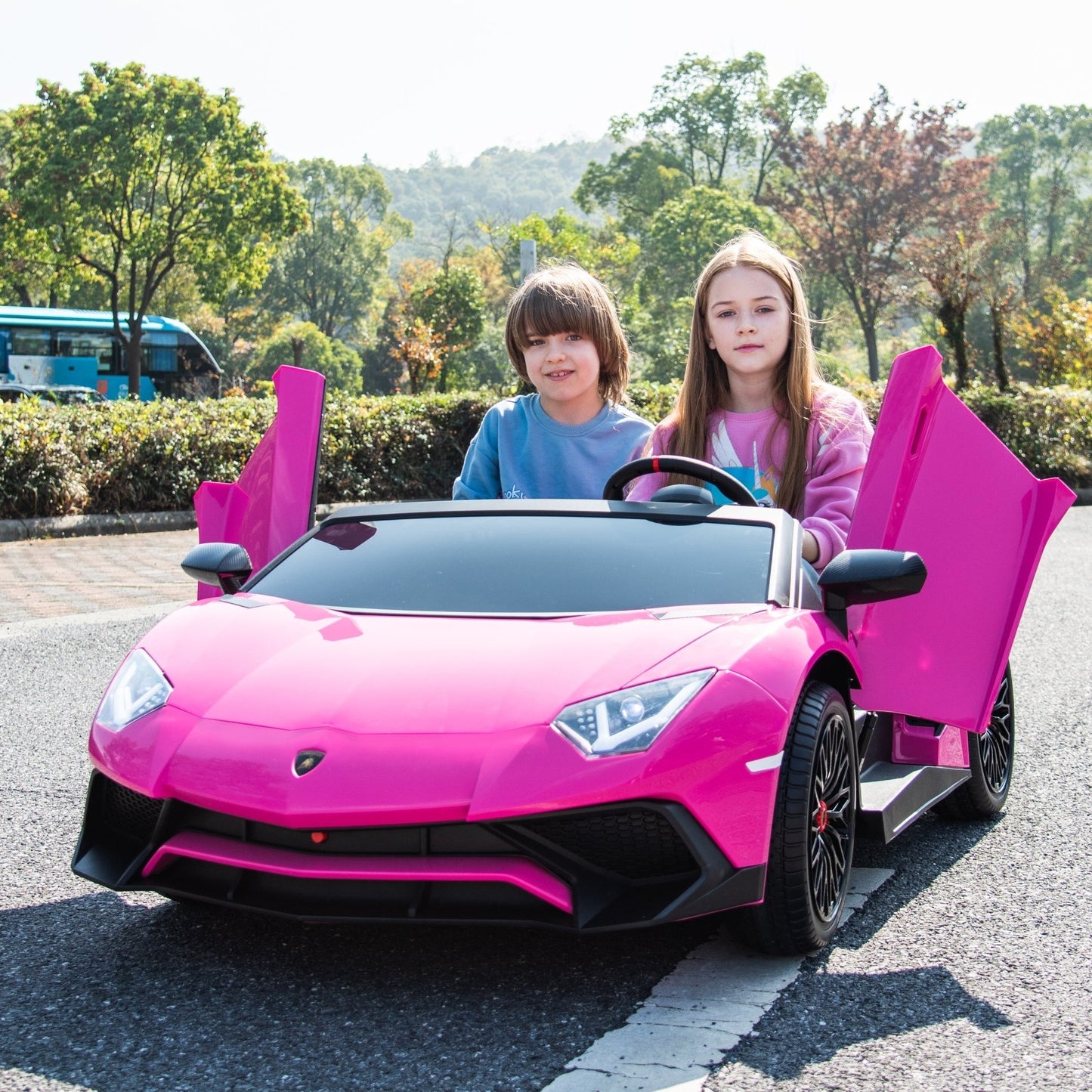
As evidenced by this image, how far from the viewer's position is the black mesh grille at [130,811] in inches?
108

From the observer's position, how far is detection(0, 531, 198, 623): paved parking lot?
8.56 m

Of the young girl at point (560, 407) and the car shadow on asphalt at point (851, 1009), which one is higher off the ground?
the young girl at point (560, 407)

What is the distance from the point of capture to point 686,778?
8.29 ft

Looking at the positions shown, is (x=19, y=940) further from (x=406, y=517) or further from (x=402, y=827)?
(x=406, y=517)

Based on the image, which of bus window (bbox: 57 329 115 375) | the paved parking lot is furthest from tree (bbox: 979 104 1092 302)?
the paved parking lot

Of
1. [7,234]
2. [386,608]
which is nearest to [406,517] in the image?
[386,608]

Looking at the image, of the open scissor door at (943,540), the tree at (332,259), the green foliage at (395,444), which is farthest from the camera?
the tree at (332,259)

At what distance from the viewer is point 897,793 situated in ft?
11.0

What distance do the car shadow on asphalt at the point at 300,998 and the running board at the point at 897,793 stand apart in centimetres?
50

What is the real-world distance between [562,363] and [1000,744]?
188 cm

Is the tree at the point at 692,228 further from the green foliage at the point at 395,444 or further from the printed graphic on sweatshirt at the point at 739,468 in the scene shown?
the printed graphic on sweatshirt at the point at 739,468

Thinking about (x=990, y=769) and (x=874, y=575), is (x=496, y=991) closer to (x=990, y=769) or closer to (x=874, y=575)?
(x=874, y=575)

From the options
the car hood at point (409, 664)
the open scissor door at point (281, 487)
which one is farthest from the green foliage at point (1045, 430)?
the car hood at point (409, 664)

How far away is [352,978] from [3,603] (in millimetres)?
6602
